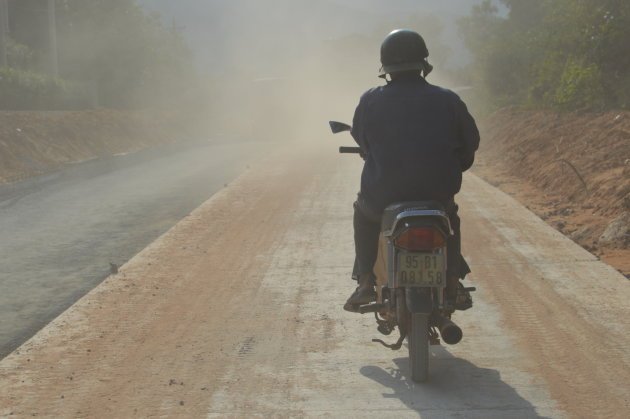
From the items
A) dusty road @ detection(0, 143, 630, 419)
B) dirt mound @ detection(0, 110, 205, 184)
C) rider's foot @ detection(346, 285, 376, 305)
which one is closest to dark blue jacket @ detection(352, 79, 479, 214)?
rider's foot @ detection(346, 285, 376, 305)

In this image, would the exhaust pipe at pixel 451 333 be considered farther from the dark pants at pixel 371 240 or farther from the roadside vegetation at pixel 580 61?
the roadside vegetation at pixel 580 61

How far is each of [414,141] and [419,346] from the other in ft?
3.90

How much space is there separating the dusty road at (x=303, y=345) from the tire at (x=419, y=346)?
9cm

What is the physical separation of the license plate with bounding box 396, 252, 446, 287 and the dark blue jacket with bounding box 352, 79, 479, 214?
0.47 m

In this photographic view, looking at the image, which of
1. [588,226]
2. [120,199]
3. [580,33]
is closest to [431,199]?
[588,226]

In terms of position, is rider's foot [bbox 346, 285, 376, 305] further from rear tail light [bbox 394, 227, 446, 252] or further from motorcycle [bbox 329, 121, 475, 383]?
rear tail light [bbox 394, 227, 446, 252]

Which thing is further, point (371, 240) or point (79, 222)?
point (79, 222)

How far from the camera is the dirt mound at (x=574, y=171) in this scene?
432 inches

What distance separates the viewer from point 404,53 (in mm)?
5406

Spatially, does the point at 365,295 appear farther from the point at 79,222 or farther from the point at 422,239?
the point at 79,222

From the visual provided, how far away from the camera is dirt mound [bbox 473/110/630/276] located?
1098 centimetres

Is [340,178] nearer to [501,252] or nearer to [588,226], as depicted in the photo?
[588,226]

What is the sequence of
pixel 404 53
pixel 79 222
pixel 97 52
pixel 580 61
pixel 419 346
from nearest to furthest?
pixel 419 346, pixel 404 53, pixel 79 222, pixel 580 61, pixel 97 52

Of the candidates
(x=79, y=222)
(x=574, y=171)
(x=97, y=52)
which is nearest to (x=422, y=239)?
(x=79, y=222)
